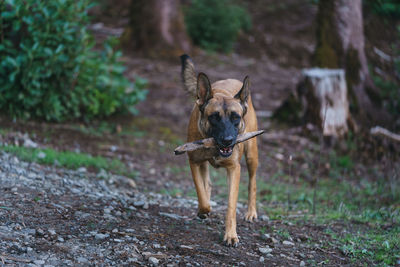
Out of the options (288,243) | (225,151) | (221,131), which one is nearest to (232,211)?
(225,151)

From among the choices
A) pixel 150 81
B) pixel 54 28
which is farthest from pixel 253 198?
pixel 150 81

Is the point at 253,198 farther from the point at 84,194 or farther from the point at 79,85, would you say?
the point at 79,85

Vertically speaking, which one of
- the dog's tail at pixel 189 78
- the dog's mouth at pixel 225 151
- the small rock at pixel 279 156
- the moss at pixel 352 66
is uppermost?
the moss at pixel 352 66

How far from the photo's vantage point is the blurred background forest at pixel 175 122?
23.7 feet

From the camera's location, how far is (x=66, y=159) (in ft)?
24.7

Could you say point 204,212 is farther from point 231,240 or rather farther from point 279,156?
point 279,156

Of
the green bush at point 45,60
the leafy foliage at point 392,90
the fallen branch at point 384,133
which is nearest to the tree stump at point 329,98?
the fallen branch at point 384,133

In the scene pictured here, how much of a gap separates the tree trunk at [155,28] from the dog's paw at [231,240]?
10924 millimetres

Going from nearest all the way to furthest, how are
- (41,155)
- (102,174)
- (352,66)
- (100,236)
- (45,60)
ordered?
(100,236) < (41,155) < (102,174) < (45,60) < (352,66)

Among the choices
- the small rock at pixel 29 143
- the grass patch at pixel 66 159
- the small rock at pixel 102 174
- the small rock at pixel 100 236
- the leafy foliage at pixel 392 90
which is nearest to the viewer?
the small rock at pixel 100 236

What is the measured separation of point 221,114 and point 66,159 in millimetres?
3429

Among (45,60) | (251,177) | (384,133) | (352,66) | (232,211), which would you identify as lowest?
(232,211)

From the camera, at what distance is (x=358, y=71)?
37.2 ft

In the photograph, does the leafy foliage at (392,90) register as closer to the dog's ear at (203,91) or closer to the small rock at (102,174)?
the small rock at (102,174)
